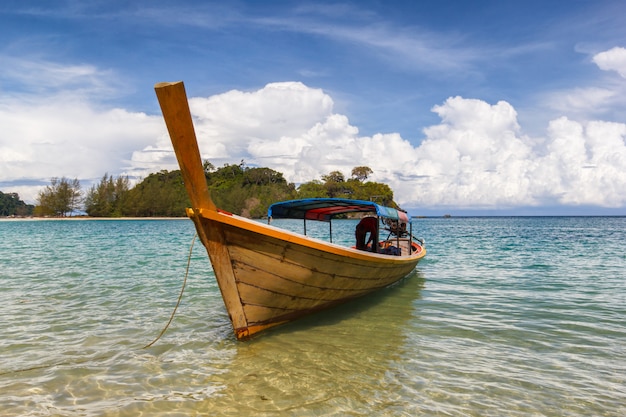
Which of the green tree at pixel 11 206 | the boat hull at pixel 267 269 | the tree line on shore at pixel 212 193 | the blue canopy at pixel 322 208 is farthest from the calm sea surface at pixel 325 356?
the green tree at pixel 11 206

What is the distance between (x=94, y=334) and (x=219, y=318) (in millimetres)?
2079

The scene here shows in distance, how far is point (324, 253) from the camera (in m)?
6.42

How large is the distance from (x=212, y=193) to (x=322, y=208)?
102m

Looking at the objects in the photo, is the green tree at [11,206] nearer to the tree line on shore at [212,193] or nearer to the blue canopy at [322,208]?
the tree line on shore at [212,193]

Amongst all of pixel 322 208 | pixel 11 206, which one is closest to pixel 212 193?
pixel 11 206

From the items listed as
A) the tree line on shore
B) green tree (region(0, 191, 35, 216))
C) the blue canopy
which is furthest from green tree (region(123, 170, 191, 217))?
the blue canopy

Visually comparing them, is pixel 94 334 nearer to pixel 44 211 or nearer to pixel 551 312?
pixel 551 312

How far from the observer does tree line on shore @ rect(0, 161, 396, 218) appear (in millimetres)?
97750

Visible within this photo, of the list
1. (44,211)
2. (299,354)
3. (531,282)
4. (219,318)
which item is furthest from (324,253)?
(44,211)

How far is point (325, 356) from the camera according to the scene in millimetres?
5863

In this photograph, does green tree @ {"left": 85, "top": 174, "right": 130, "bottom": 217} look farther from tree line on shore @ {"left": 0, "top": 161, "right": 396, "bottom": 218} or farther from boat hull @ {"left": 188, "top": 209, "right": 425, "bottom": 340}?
boat hull @ {"left": 188, "top": 209, "right": 425, "bottom": 340}

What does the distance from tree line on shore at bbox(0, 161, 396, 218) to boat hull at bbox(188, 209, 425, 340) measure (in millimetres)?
89262

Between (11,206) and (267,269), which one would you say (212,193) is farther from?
(267,269)

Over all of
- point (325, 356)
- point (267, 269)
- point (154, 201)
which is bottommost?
point (325, 356)
